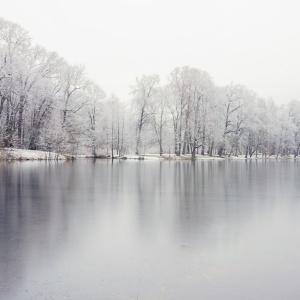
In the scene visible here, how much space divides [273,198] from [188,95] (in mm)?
52578

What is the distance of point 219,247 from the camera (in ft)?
25.0

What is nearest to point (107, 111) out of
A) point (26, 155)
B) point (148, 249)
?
point (26, 155)

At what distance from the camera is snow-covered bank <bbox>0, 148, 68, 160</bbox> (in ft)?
141

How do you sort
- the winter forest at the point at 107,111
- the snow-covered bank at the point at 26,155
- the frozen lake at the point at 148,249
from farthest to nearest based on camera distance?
the winter forest at the point at 107,111 → the snow-covered bank at the point at 26,155 → the frozen lake at the point at 148,249

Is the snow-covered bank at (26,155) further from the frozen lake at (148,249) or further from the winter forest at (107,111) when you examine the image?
the frozen lake at (148,249)

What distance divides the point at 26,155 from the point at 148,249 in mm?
41933

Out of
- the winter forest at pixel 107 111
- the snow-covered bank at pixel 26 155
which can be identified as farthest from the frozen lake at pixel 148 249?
the winter forest at pixel 107 111

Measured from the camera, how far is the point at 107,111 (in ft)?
247

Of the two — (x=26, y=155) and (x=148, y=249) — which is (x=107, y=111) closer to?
(x=26, y=155)

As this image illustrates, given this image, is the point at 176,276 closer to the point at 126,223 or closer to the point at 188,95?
the point at 126,223

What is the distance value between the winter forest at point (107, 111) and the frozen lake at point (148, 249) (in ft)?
125

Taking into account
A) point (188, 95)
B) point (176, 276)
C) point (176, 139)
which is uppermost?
point (188, 95)

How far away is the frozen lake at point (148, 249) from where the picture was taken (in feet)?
17.7

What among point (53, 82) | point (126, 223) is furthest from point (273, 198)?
point (53, 82)
